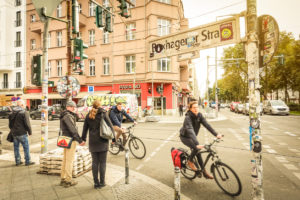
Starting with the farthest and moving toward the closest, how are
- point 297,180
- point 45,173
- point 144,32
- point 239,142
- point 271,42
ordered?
point 144,32 < point 239,142 < point 45,173 < point 297,180 < point 271,42

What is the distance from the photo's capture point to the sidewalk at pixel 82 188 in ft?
12.3

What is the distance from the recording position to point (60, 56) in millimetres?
28734

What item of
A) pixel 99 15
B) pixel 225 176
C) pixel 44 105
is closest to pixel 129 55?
pixel 99 15

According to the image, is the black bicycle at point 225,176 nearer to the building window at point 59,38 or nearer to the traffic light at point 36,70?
the traffic light at point 36,70

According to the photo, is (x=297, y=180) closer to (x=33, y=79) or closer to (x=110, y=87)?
(x=33, y=79)

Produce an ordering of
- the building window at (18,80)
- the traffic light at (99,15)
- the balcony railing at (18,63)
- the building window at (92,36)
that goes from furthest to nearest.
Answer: the balcony railing at (18,63), the building window at (18,80), the building window at (92,36), the traffic light at (99,15)

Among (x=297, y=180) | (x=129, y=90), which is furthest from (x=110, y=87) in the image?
(x=297, y=180)

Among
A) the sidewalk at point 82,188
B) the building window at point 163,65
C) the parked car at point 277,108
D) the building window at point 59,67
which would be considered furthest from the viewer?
the building window at point 59,67

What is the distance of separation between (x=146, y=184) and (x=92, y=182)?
3.82ft

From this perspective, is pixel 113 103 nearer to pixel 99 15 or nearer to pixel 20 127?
pixel 99 15

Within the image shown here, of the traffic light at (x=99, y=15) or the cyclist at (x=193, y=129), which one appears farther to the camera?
the traffic light at (x=99, y=15)

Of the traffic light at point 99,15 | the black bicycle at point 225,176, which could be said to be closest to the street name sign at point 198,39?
the black bicycle at point 225,176

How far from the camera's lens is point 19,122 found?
5.66 meters

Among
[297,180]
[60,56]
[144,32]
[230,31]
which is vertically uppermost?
[144,32]
